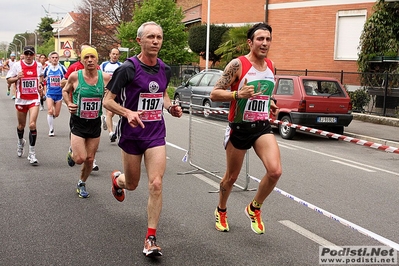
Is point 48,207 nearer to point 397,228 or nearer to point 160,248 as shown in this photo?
point 160,248

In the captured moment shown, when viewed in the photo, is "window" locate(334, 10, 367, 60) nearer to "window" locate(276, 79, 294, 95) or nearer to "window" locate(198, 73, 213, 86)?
"window" locate(198, 73, 213, 86)

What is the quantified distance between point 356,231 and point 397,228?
0.57 meters

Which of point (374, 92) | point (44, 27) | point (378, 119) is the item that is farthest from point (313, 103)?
point (44, 27)

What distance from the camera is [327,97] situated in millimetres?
13688

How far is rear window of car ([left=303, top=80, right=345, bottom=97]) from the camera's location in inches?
543

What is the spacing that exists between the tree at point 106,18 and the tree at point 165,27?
2240 cm

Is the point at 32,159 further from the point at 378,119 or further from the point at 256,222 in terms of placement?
the point at 378,119

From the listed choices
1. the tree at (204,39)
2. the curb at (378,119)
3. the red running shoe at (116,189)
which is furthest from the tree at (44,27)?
the red running shoe at (116,189)

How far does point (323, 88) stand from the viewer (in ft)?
45.6

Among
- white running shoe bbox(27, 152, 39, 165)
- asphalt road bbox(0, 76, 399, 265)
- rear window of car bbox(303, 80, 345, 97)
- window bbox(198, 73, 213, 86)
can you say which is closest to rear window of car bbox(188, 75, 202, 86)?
window bbox(198, 73, 213, 86)

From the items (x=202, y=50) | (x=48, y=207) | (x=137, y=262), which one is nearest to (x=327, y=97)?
(x=48, y=207)

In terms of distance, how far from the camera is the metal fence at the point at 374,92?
18.6 metres

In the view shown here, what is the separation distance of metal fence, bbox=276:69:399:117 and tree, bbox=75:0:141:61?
40.0 metres

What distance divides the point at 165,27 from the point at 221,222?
99.8 ft
